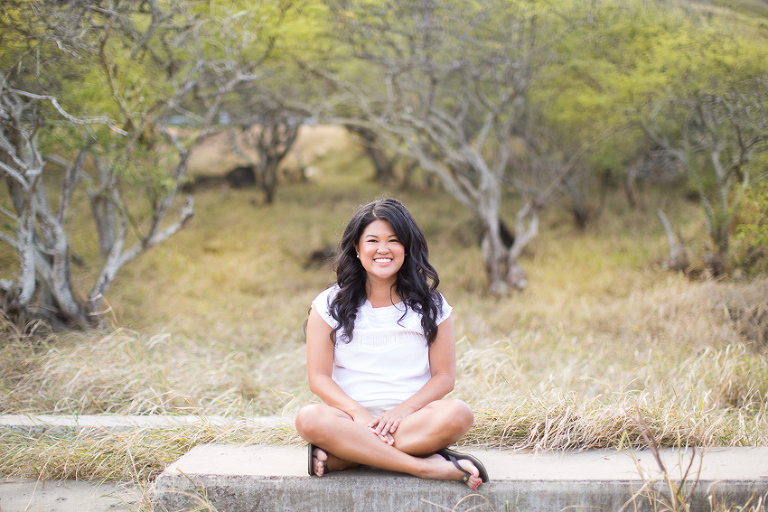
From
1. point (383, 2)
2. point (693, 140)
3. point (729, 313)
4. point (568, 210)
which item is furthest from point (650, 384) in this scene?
point (568, 210)

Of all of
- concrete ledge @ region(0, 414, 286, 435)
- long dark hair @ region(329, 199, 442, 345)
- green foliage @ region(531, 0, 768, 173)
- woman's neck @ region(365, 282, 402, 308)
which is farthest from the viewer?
green foliage @ region(531, 0, 768, 173)

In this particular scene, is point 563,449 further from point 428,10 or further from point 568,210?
point 568,210

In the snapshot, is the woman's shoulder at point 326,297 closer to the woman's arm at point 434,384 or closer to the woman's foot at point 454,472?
the woman's arm at point 434,384

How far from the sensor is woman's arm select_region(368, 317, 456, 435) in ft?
7.86

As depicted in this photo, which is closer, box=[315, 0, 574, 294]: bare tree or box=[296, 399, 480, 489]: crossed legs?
box=[296, 399, 480, 489]: crossed legs

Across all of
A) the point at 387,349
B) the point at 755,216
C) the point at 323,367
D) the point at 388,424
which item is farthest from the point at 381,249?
the point at 755,216

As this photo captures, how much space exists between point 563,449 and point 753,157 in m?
4.76

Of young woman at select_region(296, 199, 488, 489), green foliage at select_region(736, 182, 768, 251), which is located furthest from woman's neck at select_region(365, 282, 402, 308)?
green foliage at select_region(736, 182, 768, 251)

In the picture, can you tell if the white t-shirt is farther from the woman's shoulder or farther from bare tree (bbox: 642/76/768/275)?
bare tree (bbox: 642/76/768/275)

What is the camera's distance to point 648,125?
7.50 meters

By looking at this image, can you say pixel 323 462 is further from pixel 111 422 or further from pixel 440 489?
pixel 111 422

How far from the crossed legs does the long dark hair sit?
0.37 m

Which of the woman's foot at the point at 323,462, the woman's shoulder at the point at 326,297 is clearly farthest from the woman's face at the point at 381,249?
the woman's foot at the point at 323,462

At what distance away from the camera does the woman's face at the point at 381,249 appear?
256cm
